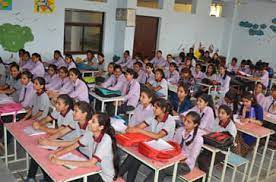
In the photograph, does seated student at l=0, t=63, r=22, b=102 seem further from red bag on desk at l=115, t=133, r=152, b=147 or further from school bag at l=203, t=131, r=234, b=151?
school bag at l=203, t=131, r=234, b=151

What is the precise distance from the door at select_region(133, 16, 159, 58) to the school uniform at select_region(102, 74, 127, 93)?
4.05 metres

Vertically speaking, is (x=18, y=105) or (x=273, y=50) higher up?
(x=273, y=50)

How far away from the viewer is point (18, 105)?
4.02 m

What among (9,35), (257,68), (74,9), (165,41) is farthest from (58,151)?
(165,41)

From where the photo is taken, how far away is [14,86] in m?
5.18

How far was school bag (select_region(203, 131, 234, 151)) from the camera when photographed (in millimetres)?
3295

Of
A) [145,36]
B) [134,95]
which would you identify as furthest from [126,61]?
[134,95]

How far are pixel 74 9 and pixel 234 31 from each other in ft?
22.2

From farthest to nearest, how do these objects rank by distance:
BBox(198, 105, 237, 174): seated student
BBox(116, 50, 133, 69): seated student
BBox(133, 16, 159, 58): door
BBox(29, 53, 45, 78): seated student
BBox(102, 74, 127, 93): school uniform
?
BBox(133, 16, 159, 58): door
BBox(116, 50, 133, 69): seated student
BBox(29, 53, 45, 78): seated student
BBox(102, 74, 127, 93): school uniform
BBox(198, 105, 237, 174): seated student

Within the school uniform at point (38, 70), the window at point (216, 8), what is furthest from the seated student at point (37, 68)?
the window at point (216, 8)

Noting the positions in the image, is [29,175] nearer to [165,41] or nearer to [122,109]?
[122,109]

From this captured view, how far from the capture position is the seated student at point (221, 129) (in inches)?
141

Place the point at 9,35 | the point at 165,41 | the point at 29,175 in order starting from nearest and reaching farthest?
the point at 29,175
the point at 9,35
the point at 165,41

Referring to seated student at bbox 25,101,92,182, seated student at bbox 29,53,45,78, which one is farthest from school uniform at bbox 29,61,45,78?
seated student at bbox 25,101,92,182
